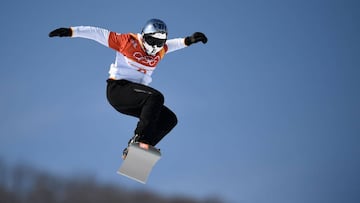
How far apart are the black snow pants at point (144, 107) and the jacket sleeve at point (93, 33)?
83 centimetres

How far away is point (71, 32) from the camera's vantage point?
10.5m

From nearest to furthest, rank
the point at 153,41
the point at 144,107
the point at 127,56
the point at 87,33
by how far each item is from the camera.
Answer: the point at 144,107 → the point at 87,33 → the point at 153,41 → the point at 127,56

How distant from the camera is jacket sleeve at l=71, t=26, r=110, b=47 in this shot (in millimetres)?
10562

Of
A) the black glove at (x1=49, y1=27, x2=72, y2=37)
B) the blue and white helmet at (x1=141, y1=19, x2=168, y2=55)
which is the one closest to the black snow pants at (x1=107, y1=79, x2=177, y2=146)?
the blue and white helmet at (x1=141, y1=19, x2=168, y2=55)

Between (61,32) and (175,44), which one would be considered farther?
(175,44)

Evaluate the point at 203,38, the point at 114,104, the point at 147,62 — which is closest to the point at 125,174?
the point at 114,104

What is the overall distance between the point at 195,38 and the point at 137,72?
1.57 meters

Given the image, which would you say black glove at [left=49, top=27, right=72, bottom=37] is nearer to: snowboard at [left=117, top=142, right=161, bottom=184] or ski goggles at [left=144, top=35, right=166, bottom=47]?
ski goggles at [left=144, top=35, right=166, bottom=47]

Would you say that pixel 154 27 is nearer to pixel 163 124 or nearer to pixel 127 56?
pixel 127 56

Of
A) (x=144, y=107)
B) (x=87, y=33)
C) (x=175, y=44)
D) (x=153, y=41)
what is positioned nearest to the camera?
(x=144, y=107)

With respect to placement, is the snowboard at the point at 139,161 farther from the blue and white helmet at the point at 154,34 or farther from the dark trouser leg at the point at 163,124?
the blue and white helmet at the point at 154,34

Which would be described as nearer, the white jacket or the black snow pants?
the black snow pants

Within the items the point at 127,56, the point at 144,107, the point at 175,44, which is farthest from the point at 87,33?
the point at 175,44

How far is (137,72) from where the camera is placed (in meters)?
11.1
